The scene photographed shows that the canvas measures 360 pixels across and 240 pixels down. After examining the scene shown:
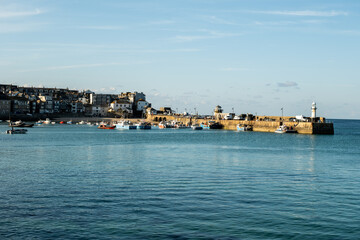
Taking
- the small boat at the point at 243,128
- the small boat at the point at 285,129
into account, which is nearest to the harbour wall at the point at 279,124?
the small boat at the point at 285,129

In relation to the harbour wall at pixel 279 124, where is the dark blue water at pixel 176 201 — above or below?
below

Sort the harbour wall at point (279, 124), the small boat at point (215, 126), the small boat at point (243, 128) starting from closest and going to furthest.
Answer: the harbour wall at point (279, 124), the small boat at point (243, 128), the small boat at point (215, 126)

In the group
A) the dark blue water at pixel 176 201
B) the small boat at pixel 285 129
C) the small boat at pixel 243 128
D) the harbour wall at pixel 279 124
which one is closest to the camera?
the dark blue water at pixel 176 201

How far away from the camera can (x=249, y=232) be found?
1836cm

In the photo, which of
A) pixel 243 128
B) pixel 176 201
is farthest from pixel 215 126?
pixel 176 201

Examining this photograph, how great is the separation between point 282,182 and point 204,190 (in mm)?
7125

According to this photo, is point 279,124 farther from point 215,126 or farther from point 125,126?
point 125,126

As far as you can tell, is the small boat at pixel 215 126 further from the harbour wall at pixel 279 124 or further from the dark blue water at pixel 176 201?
the dark blue water at pixel 176 201

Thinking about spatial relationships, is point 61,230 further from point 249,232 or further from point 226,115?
point 226,115

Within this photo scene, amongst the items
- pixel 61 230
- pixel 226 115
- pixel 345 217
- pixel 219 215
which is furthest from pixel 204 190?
pixel 226 115

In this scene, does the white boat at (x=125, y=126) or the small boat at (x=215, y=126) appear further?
the small boat at (x=215, y=126)

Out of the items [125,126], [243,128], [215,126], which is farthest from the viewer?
[215,126]

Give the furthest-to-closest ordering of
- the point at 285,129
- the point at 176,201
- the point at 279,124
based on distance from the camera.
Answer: the point at 279,124
the point at 285,129
the point at 176,201

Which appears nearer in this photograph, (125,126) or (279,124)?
(279,124)
